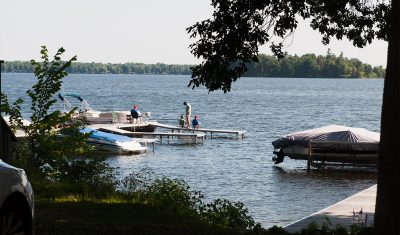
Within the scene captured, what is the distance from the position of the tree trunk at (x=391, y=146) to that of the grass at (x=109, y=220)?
2.63 meters

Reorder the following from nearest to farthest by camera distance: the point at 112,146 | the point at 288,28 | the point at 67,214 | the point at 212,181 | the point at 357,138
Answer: the point at 67,214, the point at 288,28, the point at 212,181, the point at 357,138, the point at 112,146

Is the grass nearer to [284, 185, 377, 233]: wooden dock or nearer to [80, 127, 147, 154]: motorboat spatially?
[284, 185, 377, 233]: wooden dock

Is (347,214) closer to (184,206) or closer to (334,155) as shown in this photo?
(184,206)

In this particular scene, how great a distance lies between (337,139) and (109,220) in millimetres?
30988

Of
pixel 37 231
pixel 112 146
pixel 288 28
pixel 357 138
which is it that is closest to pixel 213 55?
pixel 288 28

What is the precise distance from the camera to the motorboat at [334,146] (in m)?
41.1

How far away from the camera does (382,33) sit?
17.7 meters

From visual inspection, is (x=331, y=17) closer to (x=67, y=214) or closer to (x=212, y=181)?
(x=67, y=214)

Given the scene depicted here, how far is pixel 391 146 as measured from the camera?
9.04m

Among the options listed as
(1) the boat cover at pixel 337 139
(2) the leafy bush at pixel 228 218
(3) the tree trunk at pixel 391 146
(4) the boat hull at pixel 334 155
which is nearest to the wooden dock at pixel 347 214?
(2) the leafy bush at pixel 228 218

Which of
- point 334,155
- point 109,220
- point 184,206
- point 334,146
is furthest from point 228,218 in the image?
point 334,155

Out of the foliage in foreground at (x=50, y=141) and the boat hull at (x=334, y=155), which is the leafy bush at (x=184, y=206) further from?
the boat hull at (x=334, y=155)

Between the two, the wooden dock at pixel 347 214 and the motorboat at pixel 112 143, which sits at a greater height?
the wooden dock at pixel 347 214

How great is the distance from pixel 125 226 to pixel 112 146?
36.0 meters
